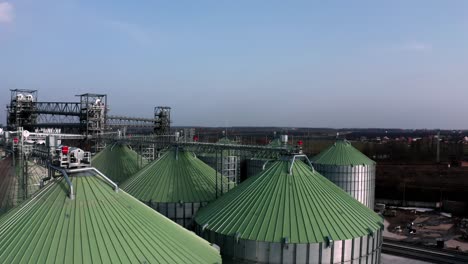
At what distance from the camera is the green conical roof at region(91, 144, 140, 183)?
3559cm

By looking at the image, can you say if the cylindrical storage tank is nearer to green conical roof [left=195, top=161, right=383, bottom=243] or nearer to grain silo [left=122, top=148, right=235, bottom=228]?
green conical roof [left=195, top=161, right=383, bottom=243]

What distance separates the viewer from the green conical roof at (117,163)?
35.6 m

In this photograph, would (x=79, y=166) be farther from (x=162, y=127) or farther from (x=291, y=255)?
(x=162, y=127)

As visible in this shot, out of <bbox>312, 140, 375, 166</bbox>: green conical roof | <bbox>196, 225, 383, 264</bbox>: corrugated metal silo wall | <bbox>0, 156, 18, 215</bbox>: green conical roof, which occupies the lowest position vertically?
<bbox>196, 225, 383, 264</bbox>: corrugated metal silo wall

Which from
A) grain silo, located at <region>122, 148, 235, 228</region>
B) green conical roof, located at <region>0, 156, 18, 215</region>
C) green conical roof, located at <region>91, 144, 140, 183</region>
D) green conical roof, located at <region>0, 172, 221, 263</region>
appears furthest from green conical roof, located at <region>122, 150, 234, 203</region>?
green conical roof, located at <region>0, 172, 221, 263</region>

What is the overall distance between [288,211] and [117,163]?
2262 centimetres

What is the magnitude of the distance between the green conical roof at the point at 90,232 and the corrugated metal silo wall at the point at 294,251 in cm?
257

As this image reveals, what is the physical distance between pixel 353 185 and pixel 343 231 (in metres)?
25.4

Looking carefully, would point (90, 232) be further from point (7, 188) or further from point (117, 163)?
point (117, 163)

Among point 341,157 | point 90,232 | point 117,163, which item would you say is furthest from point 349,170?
point 90,232

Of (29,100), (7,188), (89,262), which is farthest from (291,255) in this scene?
(29,100)

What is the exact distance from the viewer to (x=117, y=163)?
37062 mm

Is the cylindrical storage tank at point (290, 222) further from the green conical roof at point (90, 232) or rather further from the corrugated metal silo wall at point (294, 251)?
the green conical roof at point (90, 232)

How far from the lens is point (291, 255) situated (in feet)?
57.7
